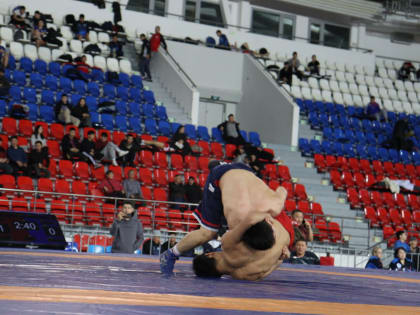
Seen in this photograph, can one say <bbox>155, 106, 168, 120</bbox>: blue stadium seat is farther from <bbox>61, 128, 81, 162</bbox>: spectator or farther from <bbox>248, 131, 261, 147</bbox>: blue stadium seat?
<bbox>61, 128, 81, 162</bbox>: spectator

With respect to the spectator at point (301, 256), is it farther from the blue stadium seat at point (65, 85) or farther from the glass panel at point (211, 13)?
the glass panel at point (211, 13)

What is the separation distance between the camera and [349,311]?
3279mm

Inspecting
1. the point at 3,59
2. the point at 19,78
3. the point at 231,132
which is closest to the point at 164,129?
the point at 231,132

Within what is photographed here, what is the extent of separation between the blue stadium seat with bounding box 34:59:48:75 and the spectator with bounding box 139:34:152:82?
316 centimetres

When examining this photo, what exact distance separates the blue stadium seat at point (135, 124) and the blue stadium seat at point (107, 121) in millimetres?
523

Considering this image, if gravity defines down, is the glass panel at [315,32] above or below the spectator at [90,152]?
above

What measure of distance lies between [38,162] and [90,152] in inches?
52.5

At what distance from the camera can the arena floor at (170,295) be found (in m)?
2.95

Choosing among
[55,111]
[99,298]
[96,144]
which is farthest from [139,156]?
[99,298]

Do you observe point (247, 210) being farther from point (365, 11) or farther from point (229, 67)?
point (365, 11)

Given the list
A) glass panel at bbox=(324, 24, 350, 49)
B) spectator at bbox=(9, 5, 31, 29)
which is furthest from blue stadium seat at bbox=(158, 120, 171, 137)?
glass panel at bbox=(324, 24, 350, 49)

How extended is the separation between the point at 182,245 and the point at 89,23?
15353 mm

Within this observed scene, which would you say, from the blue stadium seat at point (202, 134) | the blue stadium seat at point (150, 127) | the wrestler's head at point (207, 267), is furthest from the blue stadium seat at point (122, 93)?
the wrestler's head at point (207, 267)

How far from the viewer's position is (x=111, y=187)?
1271cm
